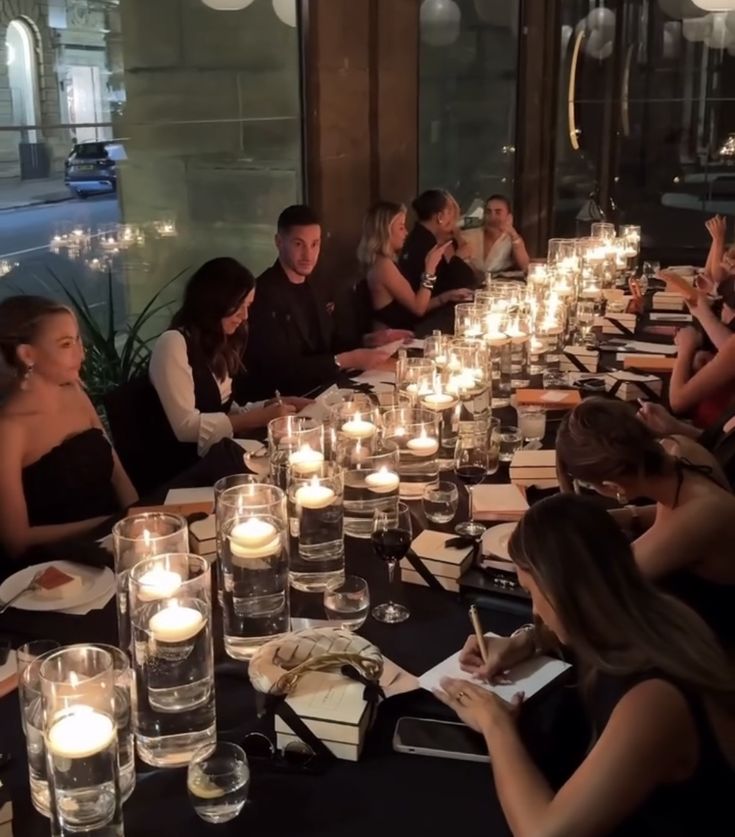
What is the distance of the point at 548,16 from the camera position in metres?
8.98

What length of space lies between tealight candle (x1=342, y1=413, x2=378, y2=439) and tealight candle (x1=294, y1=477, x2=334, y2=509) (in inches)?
16.0

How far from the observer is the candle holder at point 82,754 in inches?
51.8

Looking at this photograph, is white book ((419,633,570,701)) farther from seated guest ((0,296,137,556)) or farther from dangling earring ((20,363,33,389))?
dangling earring ((20,363,33,389))

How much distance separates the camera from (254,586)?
1.85m

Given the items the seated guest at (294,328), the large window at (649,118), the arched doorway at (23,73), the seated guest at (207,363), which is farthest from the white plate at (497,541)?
the large window at (649,118)

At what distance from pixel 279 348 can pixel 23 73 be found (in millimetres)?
1471

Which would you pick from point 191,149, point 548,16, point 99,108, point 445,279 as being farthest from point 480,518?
point 548,16

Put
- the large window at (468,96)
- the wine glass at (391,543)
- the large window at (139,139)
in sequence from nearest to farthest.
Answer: the wine glass at (391,543), the large window at (139,139), the large window at (468,96)

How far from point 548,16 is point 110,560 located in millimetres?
8154

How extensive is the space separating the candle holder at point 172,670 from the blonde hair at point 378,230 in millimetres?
4098

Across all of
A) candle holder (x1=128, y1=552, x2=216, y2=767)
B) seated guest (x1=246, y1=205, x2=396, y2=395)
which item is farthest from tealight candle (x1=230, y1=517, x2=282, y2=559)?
seated guest (x1=246, y1=205, x2=396, y2=395)

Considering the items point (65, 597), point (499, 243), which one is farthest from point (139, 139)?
point (65, 597)

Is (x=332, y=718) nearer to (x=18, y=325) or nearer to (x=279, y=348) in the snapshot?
(x=18, y=325)

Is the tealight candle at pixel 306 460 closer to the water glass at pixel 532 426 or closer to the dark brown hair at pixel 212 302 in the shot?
the water glass at pixel 532 426
